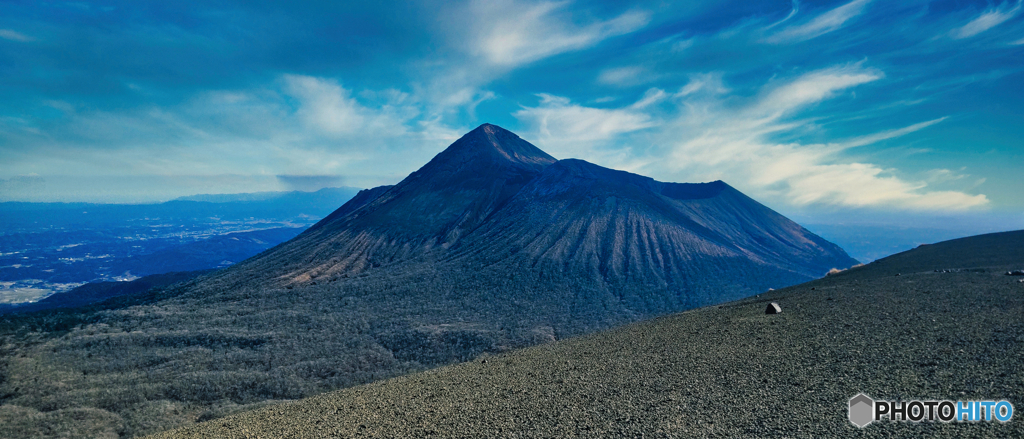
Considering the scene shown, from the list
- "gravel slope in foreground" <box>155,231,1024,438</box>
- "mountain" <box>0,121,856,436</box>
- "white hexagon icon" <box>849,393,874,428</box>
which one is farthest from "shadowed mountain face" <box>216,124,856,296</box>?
"white hexagon icon" <box>849,393,874,428</box>

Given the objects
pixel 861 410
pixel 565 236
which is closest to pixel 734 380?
pixel 861 410

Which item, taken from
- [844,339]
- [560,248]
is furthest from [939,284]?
[560,248]

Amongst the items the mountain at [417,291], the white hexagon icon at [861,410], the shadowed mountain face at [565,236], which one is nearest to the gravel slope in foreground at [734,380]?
the white hexagon icon at [861,410]

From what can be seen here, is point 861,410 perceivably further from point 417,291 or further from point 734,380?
point 417,291

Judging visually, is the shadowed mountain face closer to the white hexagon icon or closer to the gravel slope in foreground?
the gravel slope in foreground

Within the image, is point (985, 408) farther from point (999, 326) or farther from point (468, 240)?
point (468, 240)

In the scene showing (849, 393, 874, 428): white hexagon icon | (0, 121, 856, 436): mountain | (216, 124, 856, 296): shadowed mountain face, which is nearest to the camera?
(849, 393, 874, 428): white hexagon icon

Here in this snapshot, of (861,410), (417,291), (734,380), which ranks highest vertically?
(861,410)
